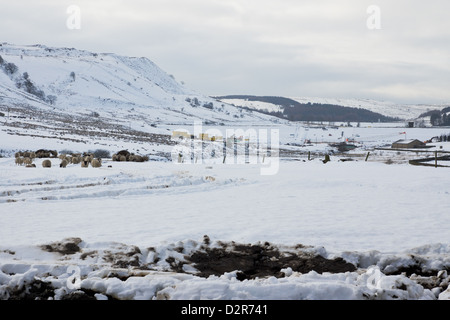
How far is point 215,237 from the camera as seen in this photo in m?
10.7

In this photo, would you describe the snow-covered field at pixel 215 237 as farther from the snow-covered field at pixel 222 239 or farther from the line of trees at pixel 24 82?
the line of trees at pixel 24 82

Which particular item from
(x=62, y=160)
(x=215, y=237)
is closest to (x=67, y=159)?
(x=62, y=160)

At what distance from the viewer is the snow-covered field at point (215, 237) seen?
7199mm

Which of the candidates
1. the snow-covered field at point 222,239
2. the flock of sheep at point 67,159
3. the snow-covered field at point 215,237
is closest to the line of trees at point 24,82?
the flock of sheep at point 67,159

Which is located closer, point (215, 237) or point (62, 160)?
point (215, 237)

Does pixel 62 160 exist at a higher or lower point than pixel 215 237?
higher

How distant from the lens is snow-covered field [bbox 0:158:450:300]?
7.20m

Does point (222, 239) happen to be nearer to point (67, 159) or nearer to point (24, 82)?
point (67, 159)

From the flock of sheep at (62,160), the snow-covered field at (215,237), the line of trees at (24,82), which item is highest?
the line of trees at (24,82)

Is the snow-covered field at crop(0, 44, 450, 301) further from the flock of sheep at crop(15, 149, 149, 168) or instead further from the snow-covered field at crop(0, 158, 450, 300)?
the flock of sheep at crop(15, 149, 149, 168)

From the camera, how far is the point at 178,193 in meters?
18.4

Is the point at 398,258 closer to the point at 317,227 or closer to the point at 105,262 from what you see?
the point at 317,227

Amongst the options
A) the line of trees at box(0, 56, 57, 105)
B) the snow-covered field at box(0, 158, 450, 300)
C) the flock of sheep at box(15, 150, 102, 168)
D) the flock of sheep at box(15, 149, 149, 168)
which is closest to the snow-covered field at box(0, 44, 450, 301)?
the snow-covered field at box(0, 158, 450, 300)
